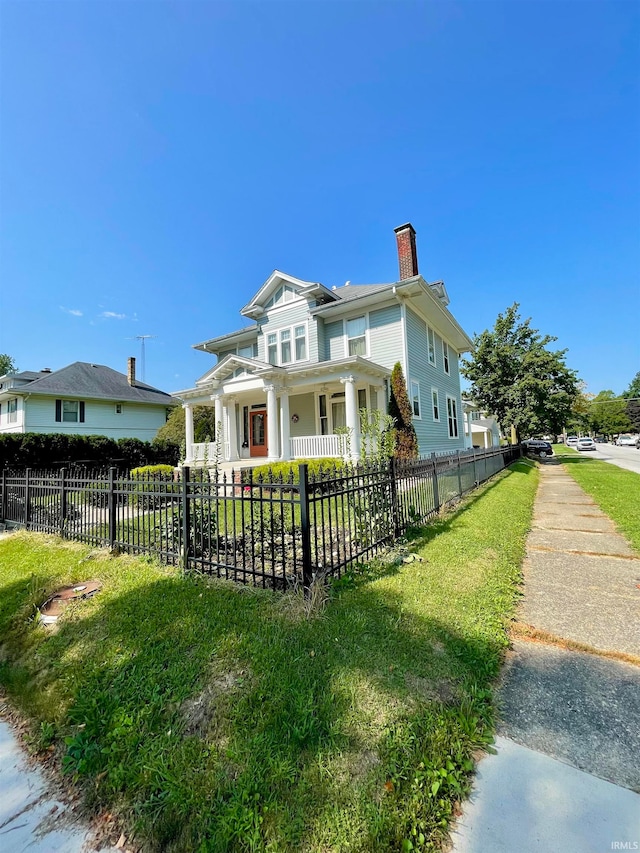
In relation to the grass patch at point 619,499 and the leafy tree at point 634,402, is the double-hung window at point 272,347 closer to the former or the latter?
the grass patch at point 619,499

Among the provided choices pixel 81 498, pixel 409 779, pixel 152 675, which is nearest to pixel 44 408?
pixel 81 498

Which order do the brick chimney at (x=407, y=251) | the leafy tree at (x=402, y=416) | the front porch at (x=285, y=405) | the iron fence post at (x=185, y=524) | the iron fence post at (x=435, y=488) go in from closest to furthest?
the iron fence post at (x=185, y=524)
the iron fence post at (x=435, y=488)
the front porch at (x=285, y=405)
the leafy tree at (x=402, y=416)
the brick chimney at (x=407, y=251)

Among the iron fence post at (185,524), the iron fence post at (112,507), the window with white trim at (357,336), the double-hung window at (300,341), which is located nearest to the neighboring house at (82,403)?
the double-hung window at (300,341)

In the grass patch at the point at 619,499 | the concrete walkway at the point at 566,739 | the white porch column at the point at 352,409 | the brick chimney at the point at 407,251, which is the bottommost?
the concrete walkway at the point at 566,739

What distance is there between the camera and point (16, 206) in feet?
34.7

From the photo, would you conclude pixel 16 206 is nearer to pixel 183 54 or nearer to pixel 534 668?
pixel 183 54

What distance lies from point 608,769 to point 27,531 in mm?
9418

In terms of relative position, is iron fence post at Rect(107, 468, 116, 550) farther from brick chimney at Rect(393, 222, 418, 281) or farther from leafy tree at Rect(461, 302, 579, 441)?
leafy tree at Rect(461, 302, 579, 441)

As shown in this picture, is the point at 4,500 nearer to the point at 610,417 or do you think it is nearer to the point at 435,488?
the point at 435,488

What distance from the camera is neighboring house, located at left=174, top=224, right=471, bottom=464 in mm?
14438

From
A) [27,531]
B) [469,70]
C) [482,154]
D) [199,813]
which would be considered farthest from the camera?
[482,154]

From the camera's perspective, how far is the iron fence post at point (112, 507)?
5.68 m

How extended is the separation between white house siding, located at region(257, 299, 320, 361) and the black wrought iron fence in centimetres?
1006

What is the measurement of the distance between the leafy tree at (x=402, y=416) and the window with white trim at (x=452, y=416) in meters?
6.98
